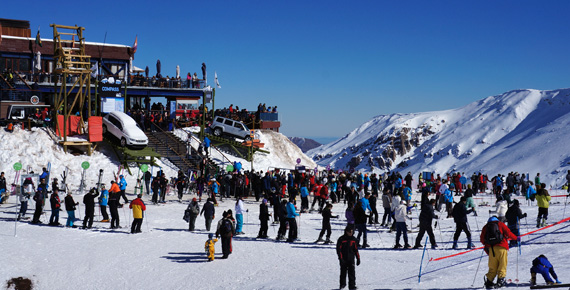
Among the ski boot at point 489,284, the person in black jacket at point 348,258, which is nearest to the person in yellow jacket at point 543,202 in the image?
the ski boot at point 489,284

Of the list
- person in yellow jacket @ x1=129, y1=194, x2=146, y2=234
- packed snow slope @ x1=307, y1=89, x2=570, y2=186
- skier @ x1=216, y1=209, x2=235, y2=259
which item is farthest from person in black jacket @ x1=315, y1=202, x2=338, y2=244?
packed snow slope @ x1=307, y1=89, x2=570, y2=186

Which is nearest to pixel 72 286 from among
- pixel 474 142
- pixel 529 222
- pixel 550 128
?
pixel 529 222

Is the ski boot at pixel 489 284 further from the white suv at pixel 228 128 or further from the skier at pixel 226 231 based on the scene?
the white suv at pixel 228 128

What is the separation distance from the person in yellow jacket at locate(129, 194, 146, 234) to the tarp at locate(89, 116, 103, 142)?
48.6 ft

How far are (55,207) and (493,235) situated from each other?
13.8 metres

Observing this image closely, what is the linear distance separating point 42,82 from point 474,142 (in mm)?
106398

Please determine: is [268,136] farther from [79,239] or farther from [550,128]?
[550,128]

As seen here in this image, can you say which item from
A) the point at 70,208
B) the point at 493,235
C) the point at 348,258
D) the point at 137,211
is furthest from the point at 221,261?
the point at 493,235

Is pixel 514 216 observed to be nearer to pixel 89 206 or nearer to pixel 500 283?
pixel 500 283

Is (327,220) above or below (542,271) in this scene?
above

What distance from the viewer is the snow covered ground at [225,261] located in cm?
1191

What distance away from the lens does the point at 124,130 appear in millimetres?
31359

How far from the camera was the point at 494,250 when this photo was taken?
10164mm

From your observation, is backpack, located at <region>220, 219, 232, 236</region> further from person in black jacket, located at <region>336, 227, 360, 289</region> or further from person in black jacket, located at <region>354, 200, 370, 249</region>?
person in black jacket, located at <region>336, 227, 360, 289</region>
